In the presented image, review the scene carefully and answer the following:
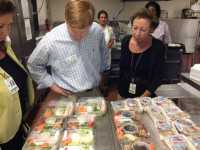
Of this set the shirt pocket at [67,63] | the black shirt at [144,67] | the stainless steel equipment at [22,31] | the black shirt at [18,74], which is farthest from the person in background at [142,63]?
the stainless steel equipment at [22,31]

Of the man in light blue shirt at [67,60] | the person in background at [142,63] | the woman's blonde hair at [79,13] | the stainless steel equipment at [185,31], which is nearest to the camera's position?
the woman's blonde hair at [79,13]

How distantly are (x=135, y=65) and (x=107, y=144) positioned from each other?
84 centimetres

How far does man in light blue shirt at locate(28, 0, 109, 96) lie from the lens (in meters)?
1.47

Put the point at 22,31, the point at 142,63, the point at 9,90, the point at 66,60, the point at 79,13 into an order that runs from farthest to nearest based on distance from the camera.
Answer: the point at 22,31 < the point at 142,63 < the point at 66,60 < the point at 79,13 < the point at 9,90

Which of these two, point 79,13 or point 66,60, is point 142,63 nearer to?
point 66,60

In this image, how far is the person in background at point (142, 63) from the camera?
5.74ft

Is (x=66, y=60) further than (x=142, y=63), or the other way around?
(x=142, y=63)

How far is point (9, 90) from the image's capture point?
1.09 meters

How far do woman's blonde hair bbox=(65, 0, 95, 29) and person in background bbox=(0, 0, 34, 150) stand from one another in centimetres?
29

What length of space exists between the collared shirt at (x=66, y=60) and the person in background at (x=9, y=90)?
0.19m

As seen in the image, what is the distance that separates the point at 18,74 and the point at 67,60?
1.05 feet

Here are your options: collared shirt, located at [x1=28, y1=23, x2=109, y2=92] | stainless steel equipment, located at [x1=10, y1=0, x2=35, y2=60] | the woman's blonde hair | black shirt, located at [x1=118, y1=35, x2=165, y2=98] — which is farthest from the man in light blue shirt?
stainless steel equipment, located at [x1=10, y1=0, x2=35, y2=60]

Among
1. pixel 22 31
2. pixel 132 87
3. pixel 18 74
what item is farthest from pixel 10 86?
pixel 22 31

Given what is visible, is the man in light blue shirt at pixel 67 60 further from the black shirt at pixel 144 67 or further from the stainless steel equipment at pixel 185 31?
the stainless steel equipment at pixel 185 31
